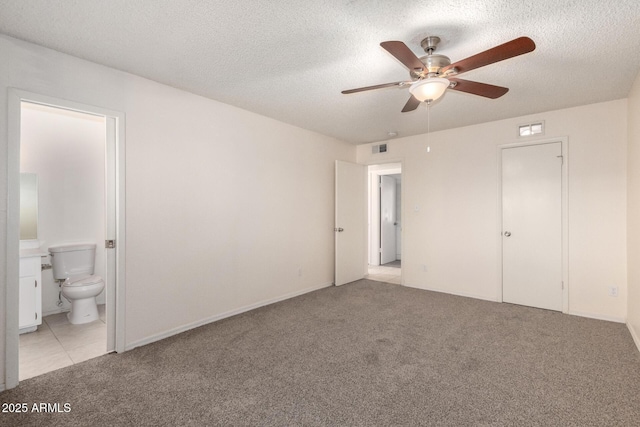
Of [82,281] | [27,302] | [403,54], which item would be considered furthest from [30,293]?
[403,54]

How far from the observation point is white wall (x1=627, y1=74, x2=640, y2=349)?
112 inches

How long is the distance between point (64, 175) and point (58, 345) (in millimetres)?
2130

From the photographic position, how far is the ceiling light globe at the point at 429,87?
201 centimetres

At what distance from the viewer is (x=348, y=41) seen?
7.29 feet

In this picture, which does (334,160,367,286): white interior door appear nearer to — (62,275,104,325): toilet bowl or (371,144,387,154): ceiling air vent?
(371,144,387,154): ceiling air vent

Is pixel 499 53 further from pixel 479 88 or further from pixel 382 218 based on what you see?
pixel 382 218

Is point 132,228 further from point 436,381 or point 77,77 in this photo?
point 436,381

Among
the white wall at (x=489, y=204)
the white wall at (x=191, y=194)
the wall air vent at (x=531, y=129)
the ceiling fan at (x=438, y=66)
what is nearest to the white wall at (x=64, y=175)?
the white wall at (x=191, y=194)

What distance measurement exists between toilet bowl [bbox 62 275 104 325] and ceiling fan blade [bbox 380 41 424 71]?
3743 millimetres

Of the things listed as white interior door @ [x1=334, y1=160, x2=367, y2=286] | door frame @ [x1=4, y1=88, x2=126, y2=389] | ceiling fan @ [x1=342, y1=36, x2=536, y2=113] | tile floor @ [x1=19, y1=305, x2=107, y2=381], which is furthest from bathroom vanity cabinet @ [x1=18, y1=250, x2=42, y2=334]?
ceiling fan @ [x1=342, y1=36, x2=536, y2=113]

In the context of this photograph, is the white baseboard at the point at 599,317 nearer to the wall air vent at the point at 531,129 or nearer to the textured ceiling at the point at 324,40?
the wall air vent at the point at 531,129

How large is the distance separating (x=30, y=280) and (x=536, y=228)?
5.79m

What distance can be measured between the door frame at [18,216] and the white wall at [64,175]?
3.83 ft

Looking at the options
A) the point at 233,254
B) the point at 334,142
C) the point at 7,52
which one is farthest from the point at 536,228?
the point at 7,52
